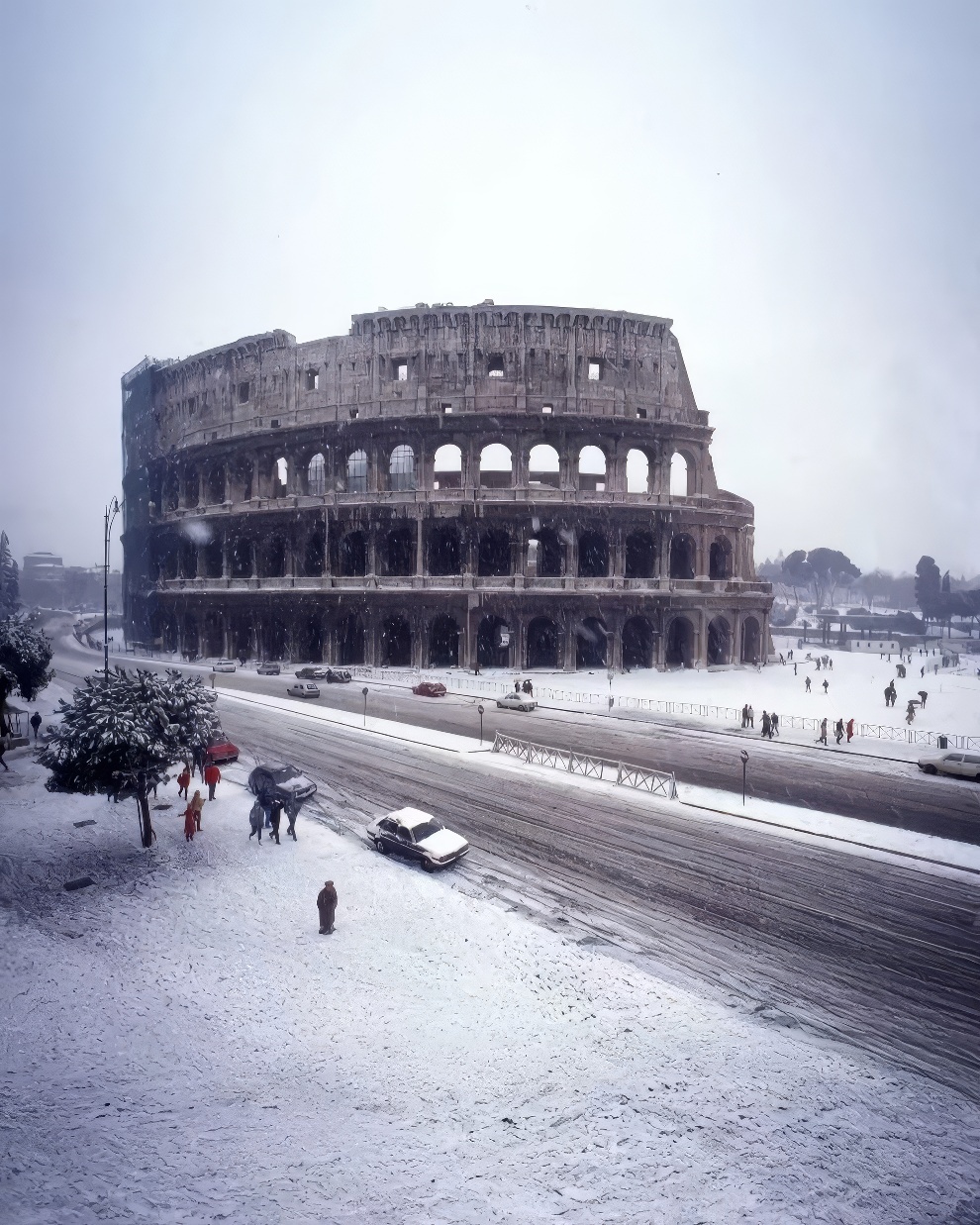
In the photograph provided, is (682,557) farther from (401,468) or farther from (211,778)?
(211,778)

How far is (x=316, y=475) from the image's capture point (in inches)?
1902

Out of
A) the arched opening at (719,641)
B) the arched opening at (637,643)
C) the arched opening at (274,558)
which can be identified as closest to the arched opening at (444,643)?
the arched opening at (637,643)

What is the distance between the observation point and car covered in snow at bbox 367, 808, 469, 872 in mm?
14641

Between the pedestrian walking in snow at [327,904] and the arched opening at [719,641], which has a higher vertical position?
the arched opening at [719,641]

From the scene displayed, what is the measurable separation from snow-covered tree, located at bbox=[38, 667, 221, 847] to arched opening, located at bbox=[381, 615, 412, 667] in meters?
28.1

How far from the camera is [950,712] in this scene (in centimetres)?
3019

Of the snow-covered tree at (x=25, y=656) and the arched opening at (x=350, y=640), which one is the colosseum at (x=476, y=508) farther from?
the snow-covered tree at (x=25, y=656)

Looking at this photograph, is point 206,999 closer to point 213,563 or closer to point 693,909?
point 693,909

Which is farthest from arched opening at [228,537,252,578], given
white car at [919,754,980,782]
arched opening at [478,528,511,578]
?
white car at [919,754,980,782]

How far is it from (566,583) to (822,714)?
1635 centimetres

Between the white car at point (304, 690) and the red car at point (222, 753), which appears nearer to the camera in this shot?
the red car at point (222, 753)

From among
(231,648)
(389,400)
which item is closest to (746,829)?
(389,400)

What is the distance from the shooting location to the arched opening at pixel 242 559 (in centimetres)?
4994

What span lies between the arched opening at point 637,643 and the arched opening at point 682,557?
4.68 metres
